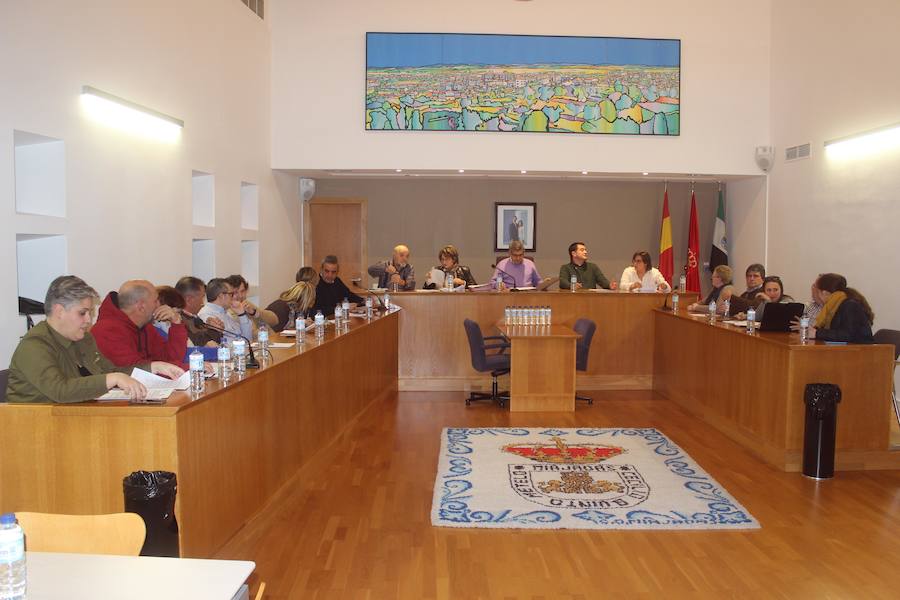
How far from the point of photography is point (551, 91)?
10.7 meters

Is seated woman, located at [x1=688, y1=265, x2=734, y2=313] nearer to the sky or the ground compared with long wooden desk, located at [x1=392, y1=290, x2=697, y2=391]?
nearer to the sky

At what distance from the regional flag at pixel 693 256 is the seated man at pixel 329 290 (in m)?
5.82

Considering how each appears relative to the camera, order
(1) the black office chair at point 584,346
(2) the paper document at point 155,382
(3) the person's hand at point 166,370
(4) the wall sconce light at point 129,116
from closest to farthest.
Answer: (2) the paper document at point 155,382 < (3) the person's hand at point 166,370 < (4) the wall sconce light at point 129,116 < (1) the black office chair at point 584,346

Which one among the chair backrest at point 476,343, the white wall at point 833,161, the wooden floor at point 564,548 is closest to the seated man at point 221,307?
the wooden floor at point 564,548

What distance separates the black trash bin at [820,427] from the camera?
5641 mm

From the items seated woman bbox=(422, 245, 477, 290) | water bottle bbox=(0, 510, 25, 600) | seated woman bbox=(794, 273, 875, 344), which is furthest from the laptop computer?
water bottle bbox=(0, 510, 25, 600)

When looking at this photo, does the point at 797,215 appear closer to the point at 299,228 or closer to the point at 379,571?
the point at 299,228

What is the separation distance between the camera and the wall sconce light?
6.16m

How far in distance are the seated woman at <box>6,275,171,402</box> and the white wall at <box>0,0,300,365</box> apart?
1.84m

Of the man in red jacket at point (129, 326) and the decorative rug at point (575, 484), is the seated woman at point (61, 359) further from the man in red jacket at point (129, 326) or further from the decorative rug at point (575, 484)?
the decorative rug at point (575, 484)

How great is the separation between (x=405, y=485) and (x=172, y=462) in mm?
2415

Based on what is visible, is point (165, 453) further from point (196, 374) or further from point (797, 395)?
point (797, 395)

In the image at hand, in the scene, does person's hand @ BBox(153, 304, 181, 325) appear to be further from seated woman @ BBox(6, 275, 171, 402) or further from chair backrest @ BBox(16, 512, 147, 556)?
chair backrest @ BBox(16, 512, 147, 556)

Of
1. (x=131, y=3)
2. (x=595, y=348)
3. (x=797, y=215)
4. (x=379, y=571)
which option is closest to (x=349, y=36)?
(x=131, y=3)
